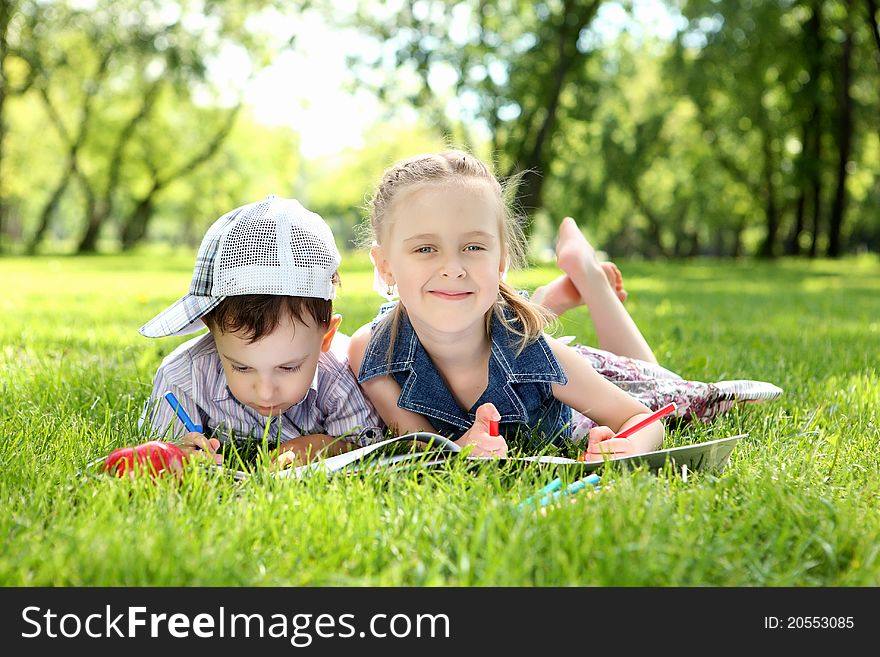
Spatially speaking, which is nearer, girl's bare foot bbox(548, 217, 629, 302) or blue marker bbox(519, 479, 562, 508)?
blue marker bbox(519, 479, 562, 508)

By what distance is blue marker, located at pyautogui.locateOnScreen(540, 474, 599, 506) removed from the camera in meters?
2.07

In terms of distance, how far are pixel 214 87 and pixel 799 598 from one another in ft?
98.4

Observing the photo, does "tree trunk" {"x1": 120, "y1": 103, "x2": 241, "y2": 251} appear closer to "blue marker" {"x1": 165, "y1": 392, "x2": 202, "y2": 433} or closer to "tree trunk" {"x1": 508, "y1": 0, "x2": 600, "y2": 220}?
"tree trunk" {"x1": 508, "y1": 0, "x2": 600, "y2": 220}

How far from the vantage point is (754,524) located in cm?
197

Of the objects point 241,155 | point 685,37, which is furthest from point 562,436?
point 241,155

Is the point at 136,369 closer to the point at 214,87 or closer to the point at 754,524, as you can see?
the point at 754,524

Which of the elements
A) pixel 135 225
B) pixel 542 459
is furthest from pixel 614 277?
pixel 135 225

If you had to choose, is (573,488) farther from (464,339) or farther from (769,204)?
(769,204)

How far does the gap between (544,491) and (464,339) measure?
1041 millimetres

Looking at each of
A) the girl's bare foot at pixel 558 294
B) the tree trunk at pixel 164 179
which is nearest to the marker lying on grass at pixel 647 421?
the girl's bare foot at pixel 558 294

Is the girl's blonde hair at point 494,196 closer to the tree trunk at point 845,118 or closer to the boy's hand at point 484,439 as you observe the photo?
the boy's hand at point 484,439

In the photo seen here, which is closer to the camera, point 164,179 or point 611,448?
point 611,448

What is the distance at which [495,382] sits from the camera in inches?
120

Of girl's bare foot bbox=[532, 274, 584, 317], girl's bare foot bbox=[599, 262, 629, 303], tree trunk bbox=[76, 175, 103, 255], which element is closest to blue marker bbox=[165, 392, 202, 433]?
girl's bare foot bbox=[532, 274, 584, 317]
